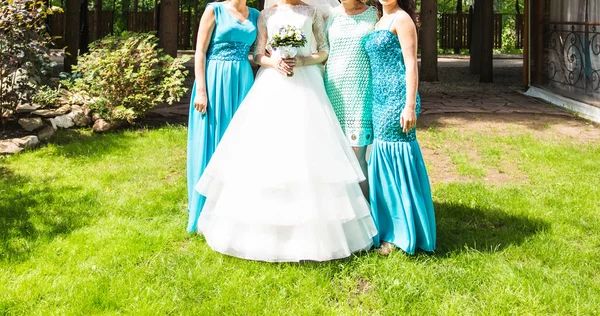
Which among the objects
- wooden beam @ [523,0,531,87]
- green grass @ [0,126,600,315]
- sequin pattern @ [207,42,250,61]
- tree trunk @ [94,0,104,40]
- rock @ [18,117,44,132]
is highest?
tree trunk @ [94,0,104,40]

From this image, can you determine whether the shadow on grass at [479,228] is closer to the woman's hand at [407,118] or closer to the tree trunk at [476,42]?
the woman's hand at [407,118]

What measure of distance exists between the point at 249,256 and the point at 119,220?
4.90 feet

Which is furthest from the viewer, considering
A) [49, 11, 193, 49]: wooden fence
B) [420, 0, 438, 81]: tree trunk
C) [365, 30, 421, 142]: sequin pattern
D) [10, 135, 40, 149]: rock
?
[49, 11, 193, 49]: wooden fence

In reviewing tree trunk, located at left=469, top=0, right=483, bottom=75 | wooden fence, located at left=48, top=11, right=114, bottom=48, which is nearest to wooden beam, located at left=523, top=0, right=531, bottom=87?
tree trunk, located at left=469, top=0, right=483, bottom=75

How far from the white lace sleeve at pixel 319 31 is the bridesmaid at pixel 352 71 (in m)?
0.05

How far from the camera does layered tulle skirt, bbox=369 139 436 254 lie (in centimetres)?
412

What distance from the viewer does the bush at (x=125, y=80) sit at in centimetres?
860

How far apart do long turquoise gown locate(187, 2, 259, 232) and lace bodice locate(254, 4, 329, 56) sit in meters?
0.24

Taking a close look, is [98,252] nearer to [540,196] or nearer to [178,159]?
[178,159]

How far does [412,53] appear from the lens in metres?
Result: 4.00

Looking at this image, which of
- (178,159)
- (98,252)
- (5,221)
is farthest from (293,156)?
(178,159)

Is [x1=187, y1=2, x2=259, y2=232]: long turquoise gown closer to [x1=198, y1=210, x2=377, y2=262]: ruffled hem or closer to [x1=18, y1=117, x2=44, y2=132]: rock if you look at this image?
[x1=198, y1=210, x2=377, y2=262]: ruffled hem

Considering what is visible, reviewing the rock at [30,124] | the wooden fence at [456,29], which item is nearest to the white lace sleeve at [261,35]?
the rock at [30,124]

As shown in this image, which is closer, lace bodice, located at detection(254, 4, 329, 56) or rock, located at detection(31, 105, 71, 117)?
lace bodice, located at detection(254, 4, 329, 56)
